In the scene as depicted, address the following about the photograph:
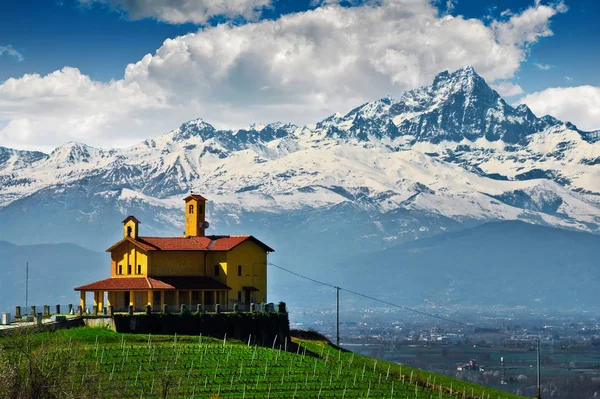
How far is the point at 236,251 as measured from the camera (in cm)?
12612

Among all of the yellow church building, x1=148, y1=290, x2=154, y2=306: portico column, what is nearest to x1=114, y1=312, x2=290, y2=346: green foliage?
the yellow church building

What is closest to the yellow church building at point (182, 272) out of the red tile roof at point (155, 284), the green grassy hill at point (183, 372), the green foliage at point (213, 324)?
the red tile roof at point (155, 284)

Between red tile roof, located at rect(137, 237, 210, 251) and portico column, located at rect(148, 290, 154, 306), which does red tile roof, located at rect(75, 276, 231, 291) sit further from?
red tile roof, located at rect(137, 237, 210, 251)

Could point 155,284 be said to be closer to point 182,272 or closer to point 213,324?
point 182,272

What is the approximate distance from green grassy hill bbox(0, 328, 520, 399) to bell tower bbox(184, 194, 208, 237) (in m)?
21.0

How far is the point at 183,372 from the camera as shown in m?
93.5

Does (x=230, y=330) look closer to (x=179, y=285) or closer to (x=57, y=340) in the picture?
(x=179, y=285)

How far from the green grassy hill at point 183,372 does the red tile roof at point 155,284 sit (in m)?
9.02

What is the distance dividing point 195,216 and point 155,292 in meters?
14.5

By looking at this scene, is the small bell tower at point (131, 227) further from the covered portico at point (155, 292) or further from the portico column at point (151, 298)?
the portico column at point (151, 298)

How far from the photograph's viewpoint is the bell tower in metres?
134

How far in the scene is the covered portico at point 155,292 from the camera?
11944cm

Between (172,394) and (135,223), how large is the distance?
43857 mm

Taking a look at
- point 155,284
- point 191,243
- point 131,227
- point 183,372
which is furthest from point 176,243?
point 183,372
